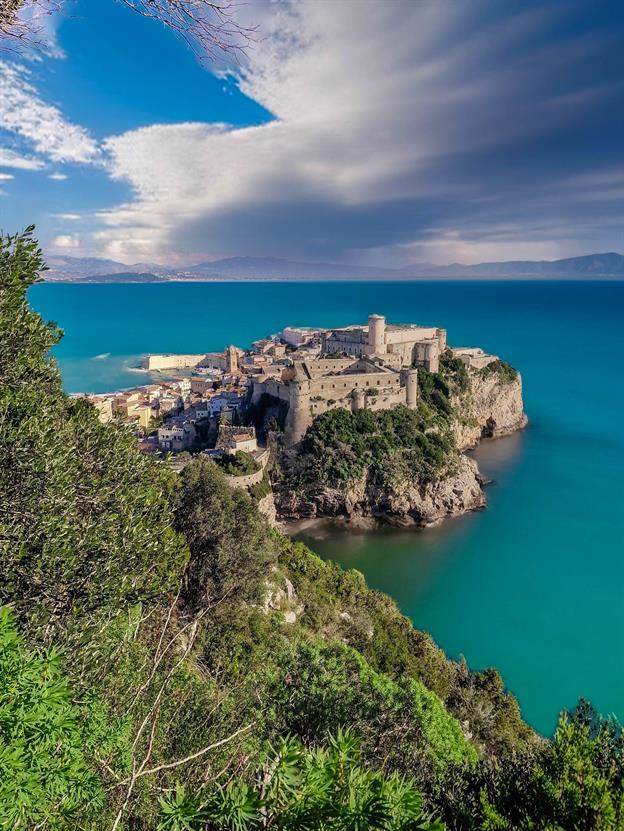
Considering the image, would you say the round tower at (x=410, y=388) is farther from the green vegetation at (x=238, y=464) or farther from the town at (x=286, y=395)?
the green vegetation at (x=238, y=464)

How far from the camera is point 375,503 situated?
24.9 m

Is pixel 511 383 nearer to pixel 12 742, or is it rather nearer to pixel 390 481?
pixel 390 481

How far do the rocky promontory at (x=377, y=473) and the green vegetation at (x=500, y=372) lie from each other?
993 cm

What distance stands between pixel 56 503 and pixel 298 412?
2104 cm

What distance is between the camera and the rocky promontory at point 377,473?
80.2 feet

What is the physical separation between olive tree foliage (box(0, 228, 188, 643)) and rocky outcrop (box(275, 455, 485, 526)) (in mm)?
17924

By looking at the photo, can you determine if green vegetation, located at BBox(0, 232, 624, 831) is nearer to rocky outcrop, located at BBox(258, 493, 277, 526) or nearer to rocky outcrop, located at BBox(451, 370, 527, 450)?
rocky outcrop, located at BBox(258, 493, 277, 526)

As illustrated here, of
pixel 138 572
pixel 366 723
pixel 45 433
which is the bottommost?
pixel 366 723

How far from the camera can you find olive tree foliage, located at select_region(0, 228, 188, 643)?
15.8 feet

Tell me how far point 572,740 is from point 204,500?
7634mm

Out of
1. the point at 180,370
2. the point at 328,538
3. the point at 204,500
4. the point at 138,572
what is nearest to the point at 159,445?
the point at 328,538

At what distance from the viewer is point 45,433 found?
5.18 metres

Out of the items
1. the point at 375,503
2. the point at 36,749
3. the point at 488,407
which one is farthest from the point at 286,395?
the point at 36,749

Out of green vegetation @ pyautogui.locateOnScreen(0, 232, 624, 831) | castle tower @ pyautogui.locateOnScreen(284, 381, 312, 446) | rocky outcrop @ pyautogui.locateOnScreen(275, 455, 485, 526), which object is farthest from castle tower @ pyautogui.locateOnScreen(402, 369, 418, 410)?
green vegetation @ pyautogui.locateOnScreen(0, 232, 624, 831)
